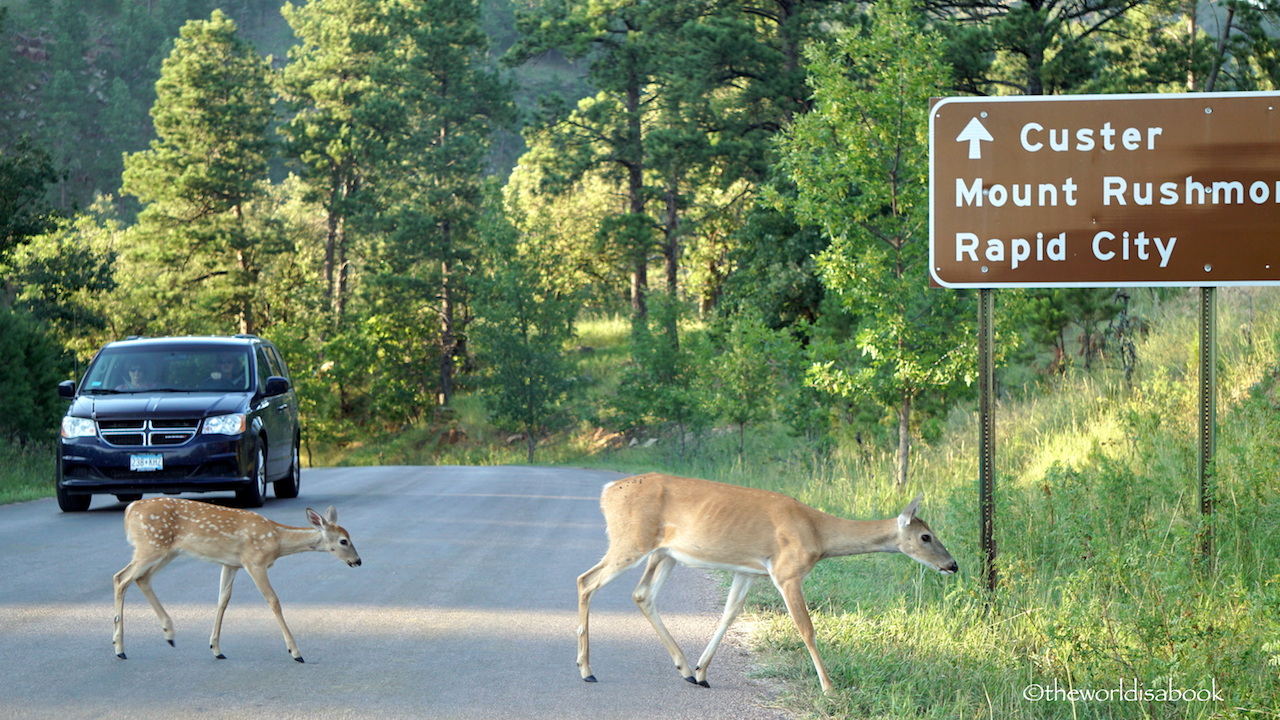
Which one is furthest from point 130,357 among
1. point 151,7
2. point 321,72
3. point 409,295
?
point 151,7

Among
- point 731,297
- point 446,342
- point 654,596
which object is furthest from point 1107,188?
point 446,342

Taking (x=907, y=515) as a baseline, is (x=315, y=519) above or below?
below

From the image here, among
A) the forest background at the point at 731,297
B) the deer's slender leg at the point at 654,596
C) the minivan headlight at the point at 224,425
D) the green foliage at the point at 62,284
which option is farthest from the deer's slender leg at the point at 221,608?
the green foliage at the point at 62,284

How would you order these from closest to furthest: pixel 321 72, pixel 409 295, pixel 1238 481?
pixel 1238 481 < pixel 409 295 < pixel 321 72

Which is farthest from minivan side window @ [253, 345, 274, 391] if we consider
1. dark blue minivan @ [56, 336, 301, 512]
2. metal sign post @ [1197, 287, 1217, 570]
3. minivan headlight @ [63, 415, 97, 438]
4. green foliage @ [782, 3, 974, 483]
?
metal sign post @ [1197, 287, 1217, 570]

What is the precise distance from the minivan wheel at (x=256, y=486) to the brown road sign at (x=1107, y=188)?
10.1m

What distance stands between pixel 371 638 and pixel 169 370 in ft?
31.3

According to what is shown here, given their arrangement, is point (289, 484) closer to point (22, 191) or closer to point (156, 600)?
point (156, 600)

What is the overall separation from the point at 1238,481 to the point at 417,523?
8.94 m

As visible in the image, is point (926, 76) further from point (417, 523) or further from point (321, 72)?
point (321, 72)

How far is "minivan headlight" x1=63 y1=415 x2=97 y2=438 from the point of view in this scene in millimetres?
14617

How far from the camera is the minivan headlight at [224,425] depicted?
14.8 metres

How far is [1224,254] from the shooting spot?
26.5 ft

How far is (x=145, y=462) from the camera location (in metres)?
14.5
